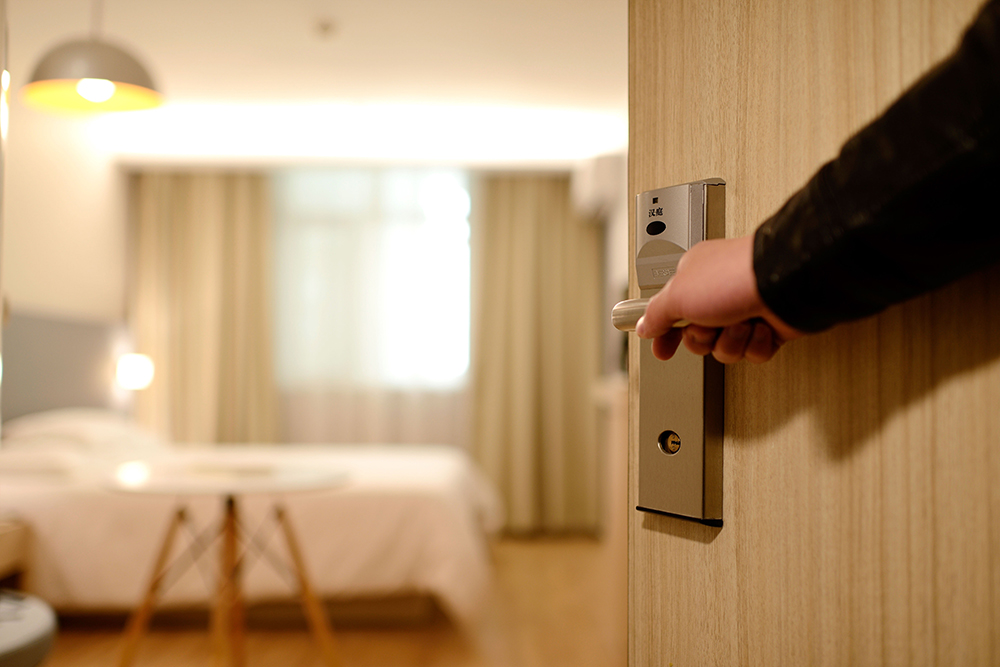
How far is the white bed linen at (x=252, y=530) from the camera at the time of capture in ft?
8.54

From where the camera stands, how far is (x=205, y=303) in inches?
186

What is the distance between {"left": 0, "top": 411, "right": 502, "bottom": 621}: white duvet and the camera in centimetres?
260

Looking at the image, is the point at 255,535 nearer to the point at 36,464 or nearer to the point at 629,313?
the point at 36,464

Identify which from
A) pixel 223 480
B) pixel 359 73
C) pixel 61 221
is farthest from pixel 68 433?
pixel 359 73

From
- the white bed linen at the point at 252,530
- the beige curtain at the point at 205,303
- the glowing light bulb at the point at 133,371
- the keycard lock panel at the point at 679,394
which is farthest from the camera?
the beige curtain at the point at 205,303

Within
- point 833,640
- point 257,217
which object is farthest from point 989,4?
point 257,217

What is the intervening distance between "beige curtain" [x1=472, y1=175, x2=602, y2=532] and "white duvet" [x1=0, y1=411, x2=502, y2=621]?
1849 mm

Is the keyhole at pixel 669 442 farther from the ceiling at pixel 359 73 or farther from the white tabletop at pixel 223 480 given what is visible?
the ceiling at pixel 359 73

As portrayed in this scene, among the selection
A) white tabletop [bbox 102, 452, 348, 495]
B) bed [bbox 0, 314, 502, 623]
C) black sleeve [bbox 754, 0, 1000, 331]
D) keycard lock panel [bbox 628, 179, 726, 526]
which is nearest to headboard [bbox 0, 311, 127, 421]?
bed [bbox 0, 314, 502, 623]

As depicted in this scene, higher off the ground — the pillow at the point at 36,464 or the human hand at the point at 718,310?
the human hand at the point at 718,310

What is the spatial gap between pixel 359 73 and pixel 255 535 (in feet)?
7.55

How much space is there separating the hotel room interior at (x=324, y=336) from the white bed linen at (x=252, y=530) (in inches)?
0.4

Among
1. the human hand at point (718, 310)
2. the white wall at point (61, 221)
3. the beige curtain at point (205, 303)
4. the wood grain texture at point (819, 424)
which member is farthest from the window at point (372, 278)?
the human hand at point (718, 310)

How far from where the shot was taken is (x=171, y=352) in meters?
4.70
